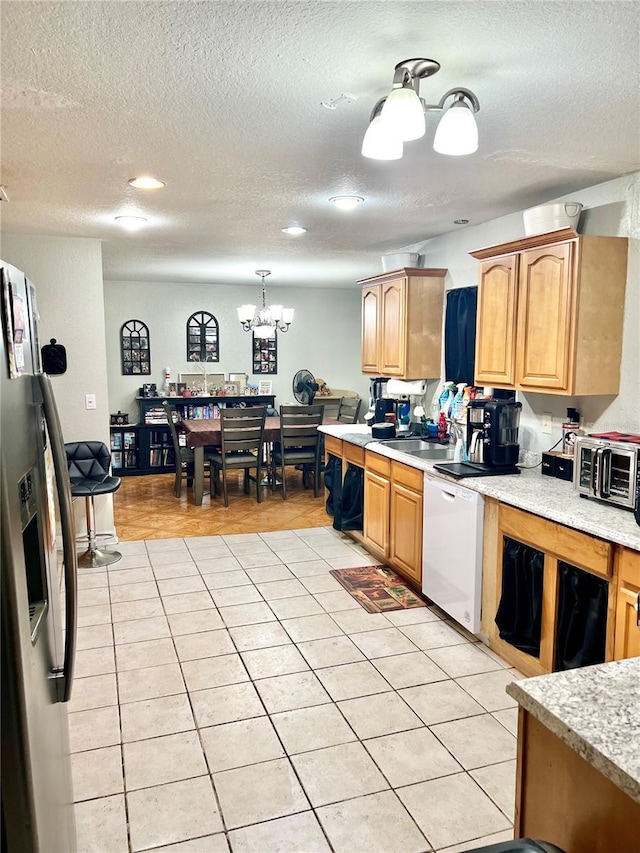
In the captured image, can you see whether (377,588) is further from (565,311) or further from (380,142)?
(380,142)

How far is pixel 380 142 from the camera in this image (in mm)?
1717

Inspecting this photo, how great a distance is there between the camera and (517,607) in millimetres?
2766

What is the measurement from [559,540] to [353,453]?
2.32 metres

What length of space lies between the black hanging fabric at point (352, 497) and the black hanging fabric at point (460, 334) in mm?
1025

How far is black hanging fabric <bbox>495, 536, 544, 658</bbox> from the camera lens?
2.65 metres

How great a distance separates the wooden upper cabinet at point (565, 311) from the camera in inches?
112

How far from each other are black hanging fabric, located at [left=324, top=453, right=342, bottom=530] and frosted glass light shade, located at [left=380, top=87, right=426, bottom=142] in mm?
3499

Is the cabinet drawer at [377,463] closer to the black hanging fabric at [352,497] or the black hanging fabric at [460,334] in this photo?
the black hanging fabric at [352,497]

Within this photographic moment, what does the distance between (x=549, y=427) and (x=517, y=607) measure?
113cm

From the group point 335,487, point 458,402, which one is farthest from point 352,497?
point 458,402

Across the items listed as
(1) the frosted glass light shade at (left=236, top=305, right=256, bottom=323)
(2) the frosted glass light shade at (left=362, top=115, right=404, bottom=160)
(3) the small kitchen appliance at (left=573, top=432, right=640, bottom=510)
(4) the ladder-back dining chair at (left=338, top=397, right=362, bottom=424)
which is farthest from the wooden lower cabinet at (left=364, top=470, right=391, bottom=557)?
(4) the ladder-back dining chair at (left=338, top=397, right=362, bottom=424)

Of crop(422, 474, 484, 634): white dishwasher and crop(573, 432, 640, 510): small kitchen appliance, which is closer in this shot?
crop(573, 432, 640, 510): small kitchen appliance

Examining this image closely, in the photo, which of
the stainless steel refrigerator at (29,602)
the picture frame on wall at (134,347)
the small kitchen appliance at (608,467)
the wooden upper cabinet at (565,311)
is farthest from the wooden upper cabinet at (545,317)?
the picture frame on wall at (134,347)

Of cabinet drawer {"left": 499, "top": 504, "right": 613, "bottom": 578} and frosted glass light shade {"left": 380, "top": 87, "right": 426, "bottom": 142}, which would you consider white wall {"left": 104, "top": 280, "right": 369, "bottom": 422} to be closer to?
cabinet drawer {"left": 499, "top": 504, "right": 613, "bottom": 578}
